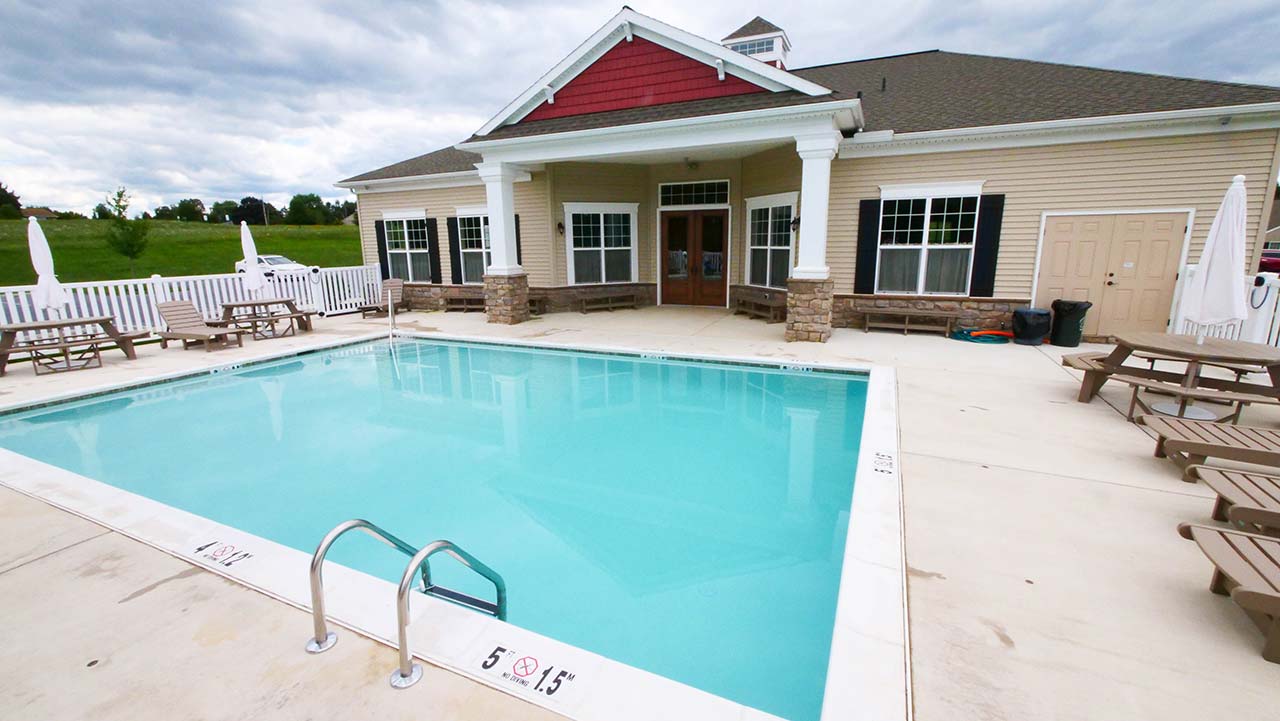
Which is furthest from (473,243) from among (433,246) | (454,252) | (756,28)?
(756,28)

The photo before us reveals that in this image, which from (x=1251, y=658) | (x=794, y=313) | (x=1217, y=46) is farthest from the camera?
(x=1217, y=46)

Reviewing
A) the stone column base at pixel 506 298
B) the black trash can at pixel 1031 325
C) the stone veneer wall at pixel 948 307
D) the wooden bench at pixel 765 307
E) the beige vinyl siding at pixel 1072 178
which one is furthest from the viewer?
the stone column base at pixel 506 298

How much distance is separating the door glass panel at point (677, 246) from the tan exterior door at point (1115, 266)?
24.7ft

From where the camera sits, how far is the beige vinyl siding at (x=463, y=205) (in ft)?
46.4

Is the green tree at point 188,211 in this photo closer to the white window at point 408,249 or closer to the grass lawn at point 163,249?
the grass lawn at point 163,249

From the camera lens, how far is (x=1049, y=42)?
20891mm

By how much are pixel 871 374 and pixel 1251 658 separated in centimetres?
541

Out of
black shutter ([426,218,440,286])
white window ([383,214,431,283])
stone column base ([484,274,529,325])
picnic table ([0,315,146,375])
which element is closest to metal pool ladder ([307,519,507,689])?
picnic table ([0,315,146,375])

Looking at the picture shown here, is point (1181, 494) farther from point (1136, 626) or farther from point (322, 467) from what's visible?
point (322, 467)

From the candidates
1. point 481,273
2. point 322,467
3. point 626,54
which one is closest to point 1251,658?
point 322,467

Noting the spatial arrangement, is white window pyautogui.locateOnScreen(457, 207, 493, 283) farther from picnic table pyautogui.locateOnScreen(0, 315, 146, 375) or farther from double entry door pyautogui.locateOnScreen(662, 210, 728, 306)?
picnic table pyautogui.locateOnScreen(0, 315, 146, 375)

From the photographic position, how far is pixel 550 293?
47.1 ft

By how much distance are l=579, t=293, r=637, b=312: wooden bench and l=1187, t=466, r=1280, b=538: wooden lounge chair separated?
39.2 ft

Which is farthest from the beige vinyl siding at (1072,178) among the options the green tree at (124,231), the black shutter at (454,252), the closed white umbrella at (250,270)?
the green tree at (124,231)
